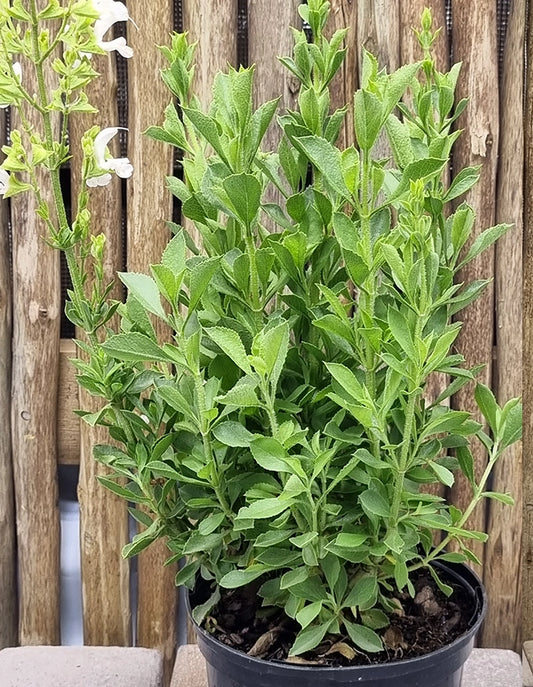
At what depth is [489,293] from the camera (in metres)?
1.20

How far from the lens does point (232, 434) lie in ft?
2.21

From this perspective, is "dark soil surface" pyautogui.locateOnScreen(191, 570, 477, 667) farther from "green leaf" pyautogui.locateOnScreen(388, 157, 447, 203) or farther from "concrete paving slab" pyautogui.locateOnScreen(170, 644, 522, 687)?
"green leaf" pyautogui.locateOnScreen(388, 157, 447, 203)

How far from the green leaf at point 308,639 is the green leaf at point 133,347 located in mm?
293

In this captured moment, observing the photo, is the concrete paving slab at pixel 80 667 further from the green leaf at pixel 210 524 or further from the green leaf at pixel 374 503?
the green leaf at pixel 374 503

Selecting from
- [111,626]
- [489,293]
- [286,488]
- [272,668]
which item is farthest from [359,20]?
[111,626]

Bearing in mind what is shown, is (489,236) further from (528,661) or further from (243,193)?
(528,661)

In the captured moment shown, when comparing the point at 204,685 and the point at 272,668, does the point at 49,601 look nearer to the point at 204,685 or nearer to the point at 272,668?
the point at 204,685

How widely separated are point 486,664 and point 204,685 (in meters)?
0.44

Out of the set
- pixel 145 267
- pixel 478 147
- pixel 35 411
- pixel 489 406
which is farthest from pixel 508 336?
pixel 35 411

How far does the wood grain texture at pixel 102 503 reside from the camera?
120 cm

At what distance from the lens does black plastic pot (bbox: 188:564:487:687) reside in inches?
27.1

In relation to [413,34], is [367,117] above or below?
below

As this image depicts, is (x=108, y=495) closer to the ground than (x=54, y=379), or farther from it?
closer to the ground

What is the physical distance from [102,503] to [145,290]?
725 mm
